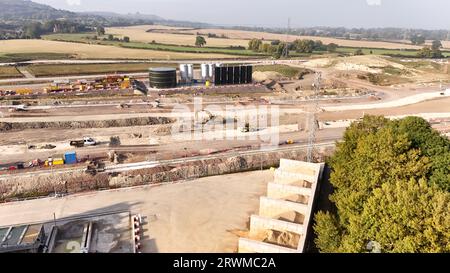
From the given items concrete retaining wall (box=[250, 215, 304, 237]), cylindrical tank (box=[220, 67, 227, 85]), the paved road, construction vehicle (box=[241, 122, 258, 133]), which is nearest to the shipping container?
the paved road

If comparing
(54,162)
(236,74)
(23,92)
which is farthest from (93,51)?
(54,162)

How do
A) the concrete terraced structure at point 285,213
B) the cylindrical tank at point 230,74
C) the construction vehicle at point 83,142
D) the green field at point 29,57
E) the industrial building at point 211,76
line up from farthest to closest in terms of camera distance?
1. the green field at point 29,57
2. the cylindrical tank at point 230,74
3. the industrial building at point 211,76
4. the construction vehicle at point 83,142
5. the concrete terraced structure at point 285,213

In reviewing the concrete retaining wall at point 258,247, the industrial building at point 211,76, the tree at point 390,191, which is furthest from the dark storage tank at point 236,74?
the concrete retaining wall at point 258,247

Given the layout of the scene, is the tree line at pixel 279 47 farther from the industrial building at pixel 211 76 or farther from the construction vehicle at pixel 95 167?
the construction vehicle at pixel 95 167

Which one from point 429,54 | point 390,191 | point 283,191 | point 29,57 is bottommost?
point 283,191

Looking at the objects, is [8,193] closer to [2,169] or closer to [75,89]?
[2,169]

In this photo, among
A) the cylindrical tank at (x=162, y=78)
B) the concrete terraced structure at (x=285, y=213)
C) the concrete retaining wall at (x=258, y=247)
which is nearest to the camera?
the concrete retaining wall at (x=258, y=247)

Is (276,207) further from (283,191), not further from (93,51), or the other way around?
(93,51)
